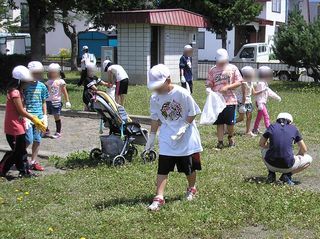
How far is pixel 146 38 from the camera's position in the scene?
22.6 metres

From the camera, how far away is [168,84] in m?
5.80

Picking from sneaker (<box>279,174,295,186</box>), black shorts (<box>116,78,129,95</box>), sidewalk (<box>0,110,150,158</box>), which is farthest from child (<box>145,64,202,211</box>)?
black shorts (<box>116,78,129,95</box>)

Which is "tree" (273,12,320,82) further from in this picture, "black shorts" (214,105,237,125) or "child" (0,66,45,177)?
"child" (0,66,45,177)

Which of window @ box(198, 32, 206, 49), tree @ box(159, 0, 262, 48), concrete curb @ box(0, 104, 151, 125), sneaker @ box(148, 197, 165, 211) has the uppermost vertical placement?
tree @ box(159, 0, 262, 48)

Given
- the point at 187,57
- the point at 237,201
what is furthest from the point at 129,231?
the point at 187,57

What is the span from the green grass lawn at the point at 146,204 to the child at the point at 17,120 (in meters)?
0.36

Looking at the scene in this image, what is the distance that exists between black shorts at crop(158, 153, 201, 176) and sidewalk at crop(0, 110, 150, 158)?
10.9 feet

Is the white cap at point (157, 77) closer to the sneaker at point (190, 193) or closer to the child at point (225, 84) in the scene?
the sneaker at point (190, 193)

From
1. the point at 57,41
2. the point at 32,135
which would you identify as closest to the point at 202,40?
the point at 57,41

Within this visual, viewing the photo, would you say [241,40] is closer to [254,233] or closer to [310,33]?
[310,33]

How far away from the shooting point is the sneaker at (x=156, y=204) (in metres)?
5.73

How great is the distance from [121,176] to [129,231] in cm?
212

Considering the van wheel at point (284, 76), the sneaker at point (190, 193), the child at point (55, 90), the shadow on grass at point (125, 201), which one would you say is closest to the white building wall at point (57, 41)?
Result: the van wheel at point (284, 76)

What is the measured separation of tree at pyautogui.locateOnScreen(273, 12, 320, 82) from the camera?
69.1 feet
